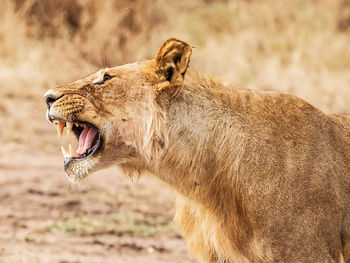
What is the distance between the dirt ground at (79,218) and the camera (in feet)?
18.1

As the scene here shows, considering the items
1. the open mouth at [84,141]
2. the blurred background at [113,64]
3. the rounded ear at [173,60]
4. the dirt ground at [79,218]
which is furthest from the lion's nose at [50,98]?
the dirt ground at [79,218]

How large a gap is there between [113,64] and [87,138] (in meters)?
6.96

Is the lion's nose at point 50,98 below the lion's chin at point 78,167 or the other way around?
the other way around

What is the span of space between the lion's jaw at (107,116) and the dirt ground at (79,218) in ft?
4.61

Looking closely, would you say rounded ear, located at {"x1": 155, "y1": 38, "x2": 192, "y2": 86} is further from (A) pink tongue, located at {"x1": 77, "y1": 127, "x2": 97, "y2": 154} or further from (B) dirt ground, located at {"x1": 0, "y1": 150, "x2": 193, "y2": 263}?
(B) dirt ground, located at {"x1": 0, "y1": 150, "x2": 193, "y2": 263}

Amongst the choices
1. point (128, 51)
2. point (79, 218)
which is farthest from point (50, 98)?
point (128, 51)

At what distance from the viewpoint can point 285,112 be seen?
153 inches

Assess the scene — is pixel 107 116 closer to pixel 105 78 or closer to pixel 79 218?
pixel 105 78

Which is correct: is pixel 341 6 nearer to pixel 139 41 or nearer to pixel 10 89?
pixel 139 41

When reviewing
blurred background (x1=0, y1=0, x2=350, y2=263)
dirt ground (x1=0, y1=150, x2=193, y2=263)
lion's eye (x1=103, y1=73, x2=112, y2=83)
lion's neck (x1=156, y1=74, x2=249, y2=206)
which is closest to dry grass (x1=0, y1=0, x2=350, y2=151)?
blurred background (x1=0, y1=0, x2=350, y2=263)

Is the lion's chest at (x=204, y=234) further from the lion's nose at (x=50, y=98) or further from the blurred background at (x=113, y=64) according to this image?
the lion's nose at (x=50, y=98)

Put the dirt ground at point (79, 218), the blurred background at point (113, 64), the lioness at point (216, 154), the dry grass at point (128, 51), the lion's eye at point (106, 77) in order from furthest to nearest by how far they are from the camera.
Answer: the dry grass at point (128, 51), the blurred background at point (113, 64), the dirt ground at point (79, 218), the lion's eye at point (106, 77), the lioness at point (216, 154)

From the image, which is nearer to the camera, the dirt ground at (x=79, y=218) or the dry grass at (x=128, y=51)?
the dirt ground at (x=79, y=218)

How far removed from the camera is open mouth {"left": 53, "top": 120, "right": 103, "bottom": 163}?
3.67 meters
